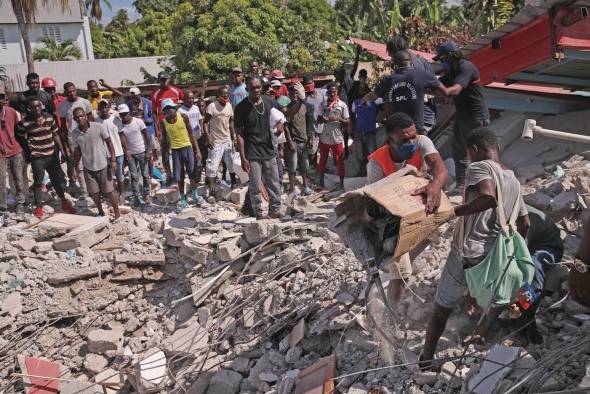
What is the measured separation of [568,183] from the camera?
579 centimetres

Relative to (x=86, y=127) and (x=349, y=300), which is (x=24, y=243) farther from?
(x=349, y=300)

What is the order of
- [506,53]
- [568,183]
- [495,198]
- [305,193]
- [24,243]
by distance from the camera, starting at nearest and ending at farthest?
[495,198]
[568,183]
[506,53]
[24,243]
[305,193]

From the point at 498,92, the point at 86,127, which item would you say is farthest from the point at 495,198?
the point at 86,127

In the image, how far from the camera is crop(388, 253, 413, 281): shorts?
460 cm

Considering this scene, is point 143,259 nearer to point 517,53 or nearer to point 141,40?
point 517,53

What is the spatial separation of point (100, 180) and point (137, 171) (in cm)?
88

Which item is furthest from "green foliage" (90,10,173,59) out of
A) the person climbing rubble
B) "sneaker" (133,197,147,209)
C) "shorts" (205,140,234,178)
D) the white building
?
the person climbing rubble

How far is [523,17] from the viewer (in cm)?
668

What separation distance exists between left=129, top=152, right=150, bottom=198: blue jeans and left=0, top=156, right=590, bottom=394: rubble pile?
0.49 metres

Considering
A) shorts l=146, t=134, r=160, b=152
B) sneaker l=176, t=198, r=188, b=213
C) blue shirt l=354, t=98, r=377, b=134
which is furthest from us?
shorts l=146, t=134, r=160, b=152

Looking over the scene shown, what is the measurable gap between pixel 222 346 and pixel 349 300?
1399 millimetres

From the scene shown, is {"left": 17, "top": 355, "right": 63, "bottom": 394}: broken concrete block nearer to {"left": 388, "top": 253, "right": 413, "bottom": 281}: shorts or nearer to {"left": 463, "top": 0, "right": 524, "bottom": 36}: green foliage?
Result: {"left": 388, "top": 253, "right": 413, "bottom": 281}: shorts

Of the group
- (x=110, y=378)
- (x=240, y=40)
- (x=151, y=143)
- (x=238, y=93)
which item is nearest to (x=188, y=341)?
(x=110, y=378)

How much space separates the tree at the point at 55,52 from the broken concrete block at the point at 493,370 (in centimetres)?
2993
